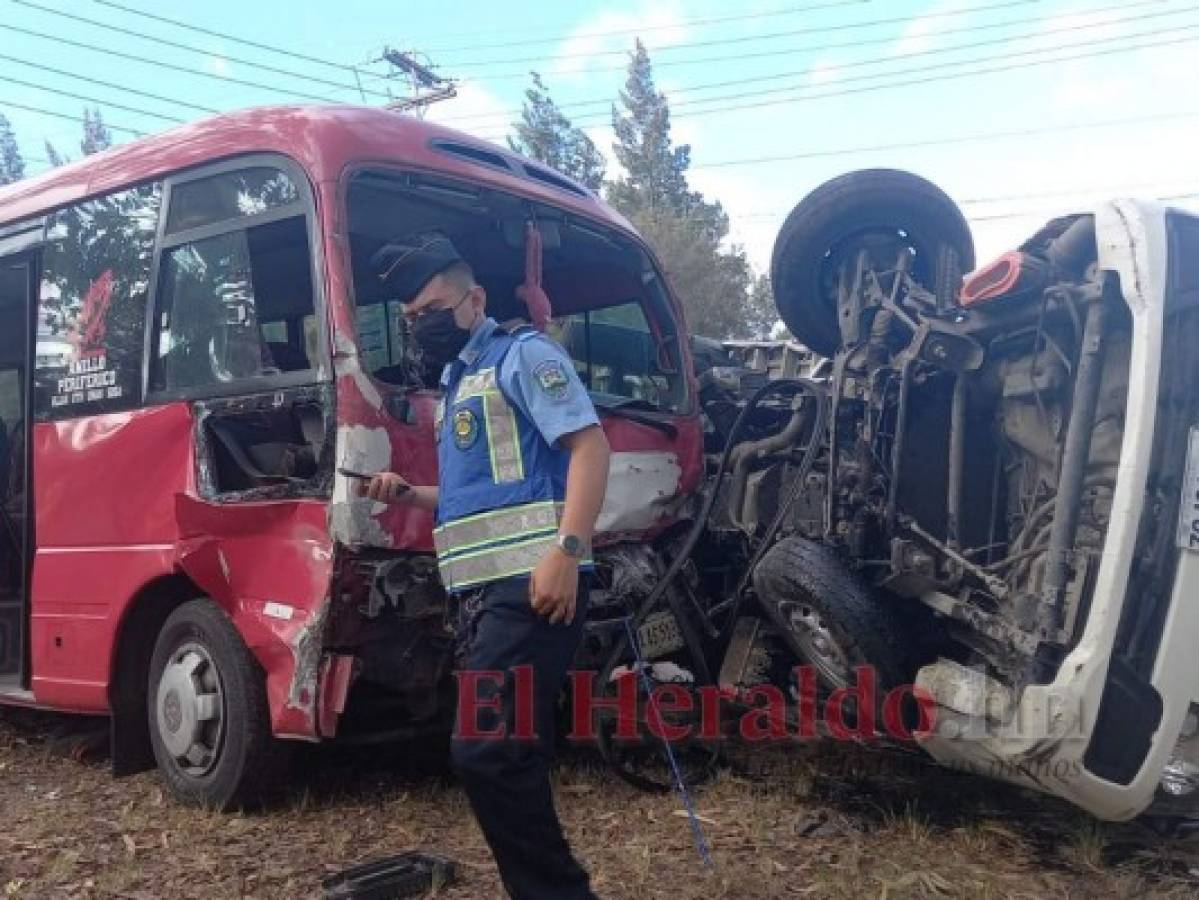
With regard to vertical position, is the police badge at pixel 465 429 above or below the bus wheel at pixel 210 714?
above

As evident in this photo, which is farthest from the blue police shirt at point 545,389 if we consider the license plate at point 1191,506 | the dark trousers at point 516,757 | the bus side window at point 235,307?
the license plate at point 1191,506

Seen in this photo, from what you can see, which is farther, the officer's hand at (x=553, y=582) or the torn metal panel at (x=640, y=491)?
the torn metal panel at (x=640, y=491)

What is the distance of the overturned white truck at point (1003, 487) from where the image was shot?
314 centimetres

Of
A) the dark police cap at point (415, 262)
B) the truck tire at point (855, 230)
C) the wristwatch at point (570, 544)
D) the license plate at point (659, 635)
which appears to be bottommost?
the license plate at point (659, 635)

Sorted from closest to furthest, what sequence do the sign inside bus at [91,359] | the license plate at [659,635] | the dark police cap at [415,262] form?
1. the dark police cap at [415,262]
2. the license plate at [659,635]
3. the sign inside bus at [91,359]

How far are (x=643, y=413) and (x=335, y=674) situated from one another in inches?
67.7

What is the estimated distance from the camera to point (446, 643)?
3924 mm

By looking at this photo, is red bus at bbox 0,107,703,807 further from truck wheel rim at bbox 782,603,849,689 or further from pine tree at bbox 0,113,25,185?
pine tree at bbox 0,113,25,185

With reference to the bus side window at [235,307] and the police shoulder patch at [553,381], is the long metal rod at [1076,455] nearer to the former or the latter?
the police shoulder patch at [553,381]

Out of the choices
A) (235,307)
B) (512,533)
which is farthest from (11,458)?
(512,533)

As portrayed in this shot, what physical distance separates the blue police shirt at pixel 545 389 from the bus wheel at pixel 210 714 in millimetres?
1811

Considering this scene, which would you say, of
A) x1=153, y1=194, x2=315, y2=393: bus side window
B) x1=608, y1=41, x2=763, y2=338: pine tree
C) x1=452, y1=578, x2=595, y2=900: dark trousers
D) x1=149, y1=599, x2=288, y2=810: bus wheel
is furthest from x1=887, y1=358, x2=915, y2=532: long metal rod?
x1=608, y1=41, x2=763, y2=338: pine tree

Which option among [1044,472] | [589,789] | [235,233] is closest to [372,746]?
[589,789]

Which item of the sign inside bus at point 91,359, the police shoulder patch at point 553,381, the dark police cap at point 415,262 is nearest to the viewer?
the police shoulder patch at point 553,381
